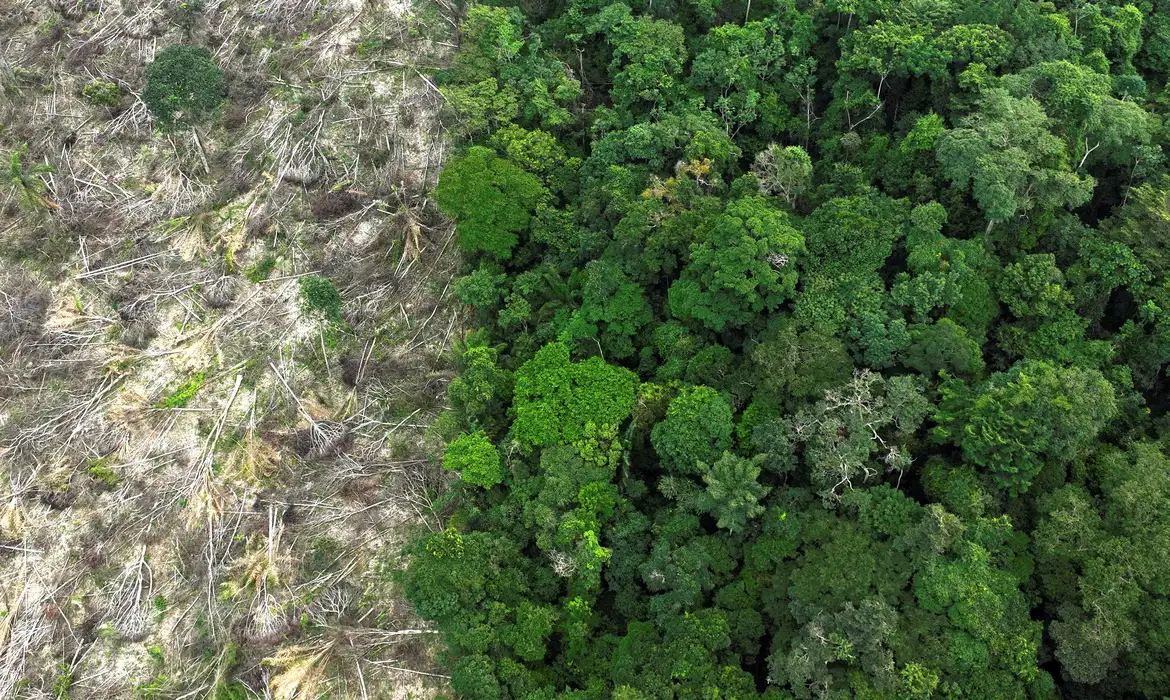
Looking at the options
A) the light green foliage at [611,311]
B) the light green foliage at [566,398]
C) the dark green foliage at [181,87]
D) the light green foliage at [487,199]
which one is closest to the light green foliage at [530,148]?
the light green foliage at [487,199]

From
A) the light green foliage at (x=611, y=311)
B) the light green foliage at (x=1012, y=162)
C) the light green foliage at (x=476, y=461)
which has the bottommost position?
the light green foliage at (x=476, y=461)

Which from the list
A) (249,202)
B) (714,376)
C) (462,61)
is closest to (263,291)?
(249,202)

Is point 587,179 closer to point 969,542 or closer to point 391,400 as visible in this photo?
point 391,400

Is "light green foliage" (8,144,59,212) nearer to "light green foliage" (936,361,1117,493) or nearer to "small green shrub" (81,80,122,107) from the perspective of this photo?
"small green shrub" (81,80,122,107)

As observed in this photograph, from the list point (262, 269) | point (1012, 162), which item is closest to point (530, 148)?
point (262, 269)

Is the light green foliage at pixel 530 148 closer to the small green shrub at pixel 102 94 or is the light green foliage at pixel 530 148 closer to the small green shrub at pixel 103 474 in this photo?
the small green shrub at pixel 103 474

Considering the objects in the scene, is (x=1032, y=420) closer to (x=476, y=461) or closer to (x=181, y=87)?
(x=476, y=461)
